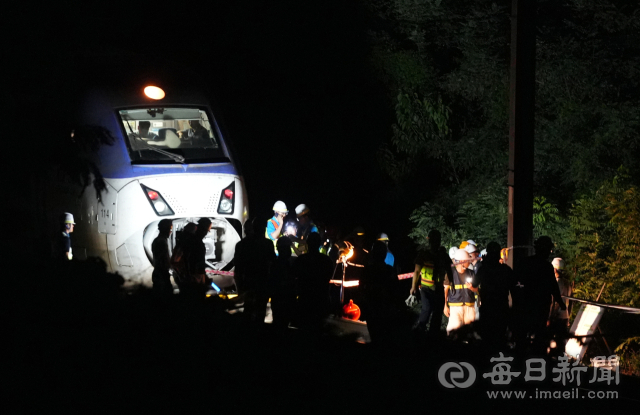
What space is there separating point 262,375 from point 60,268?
76.6 inches

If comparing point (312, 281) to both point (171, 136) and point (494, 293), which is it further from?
point (171, 136)

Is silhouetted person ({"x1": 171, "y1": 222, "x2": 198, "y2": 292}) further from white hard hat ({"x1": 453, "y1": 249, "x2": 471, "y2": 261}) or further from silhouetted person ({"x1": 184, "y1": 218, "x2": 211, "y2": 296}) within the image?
white hard hat ({"x1": 453, "y1": 249, "x2": 471, "y2": 261})

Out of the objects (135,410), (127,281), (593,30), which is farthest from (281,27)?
(135,410)

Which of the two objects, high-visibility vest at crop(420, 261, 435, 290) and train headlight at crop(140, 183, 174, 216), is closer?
high-visibility vest at crop(420, 261, 435, 290)

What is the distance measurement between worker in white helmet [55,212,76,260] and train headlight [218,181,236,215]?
217 centimetres

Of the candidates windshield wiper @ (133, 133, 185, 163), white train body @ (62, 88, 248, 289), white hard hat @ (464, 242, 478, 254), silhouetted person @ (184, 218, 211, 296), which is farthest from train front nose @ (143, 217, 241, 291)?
white hard hat @ (464, 242, 478, 254)

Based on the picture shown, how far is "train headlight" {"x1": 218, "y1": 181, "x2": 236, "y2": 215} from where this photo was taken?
38.1 feet

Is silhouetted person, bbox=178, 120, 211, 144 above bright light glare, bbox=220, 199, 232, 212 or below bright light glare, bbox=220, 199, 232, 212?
above

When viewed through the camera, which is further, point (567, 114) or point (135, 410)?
point (567, 114)

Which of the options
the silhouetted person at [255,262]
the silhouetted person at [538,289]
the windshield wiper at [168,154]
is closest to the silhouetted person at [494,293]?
the silhouetted person at [538,289]

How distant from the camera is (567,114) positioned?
1717 centimetres

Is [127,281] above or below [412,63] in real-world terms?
below

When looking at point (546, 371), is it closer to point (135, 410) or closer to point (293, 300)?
point (293, 300)

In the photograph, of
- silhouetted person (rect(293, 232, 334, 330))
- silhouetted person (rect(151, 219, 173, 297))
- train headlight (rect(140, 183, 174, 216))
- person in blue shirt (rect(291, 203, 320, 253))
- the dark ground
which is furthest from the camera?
person in blue shirt (rect(291, 203, 320, 253))
